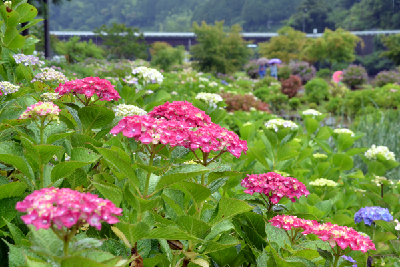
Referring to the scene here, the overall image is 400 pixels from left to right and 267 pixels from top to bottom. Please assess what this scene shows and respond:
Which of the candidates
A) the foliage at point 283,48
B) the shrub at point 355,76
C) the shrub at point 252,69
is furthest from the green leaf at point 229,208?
the foliage at point 283,48

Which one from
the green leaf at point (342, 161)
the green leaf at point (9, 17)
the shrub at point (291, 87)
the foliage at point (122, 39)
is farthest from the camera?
the foliage at point (122, 39)

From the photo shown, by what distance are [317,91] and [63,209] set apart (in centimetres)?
1647

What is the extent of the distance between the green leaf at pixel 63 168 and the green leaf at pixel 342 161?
245 centimetres

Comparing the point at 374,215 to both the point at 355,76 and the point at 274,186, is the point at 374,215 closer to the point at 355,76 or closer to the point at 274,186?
the point at 274,186

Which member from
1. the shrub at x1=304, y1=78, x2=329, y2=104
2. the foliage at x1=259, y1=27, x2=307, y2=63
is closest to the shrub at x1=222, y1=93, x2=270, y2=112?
the shrub at x1=304, y1=78, x2=329, y2=104

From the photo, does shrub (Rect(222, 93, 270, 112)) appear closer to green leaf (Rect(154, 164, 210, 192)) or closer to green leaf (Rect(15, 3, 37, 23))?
green leaf (Rect(15, 3, 37, 23))

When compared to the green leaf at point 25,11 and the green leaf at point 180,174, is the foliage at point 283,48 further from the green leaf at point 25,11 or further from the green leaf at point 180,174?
the green leaf at point 180,174

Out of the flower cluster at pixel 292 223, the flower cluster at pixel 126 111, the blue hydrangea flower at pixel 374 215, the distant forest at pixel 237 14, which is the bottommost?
the blue hydrangea flower at pixel 374 215

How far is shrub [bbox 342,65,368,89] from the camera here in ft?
65.6

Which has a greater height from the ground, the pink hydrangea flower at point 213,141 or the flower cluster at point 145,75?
the flower cluster at point 145,75

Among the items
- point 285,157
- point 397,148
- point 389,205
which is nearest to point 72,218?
point 285,157

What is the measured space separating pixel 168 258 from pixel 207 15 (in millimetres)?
121607

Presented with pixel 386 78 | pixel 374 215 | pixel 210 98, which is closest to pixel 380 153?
pixel 374 215

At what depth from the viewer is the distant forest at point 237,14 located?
2438 inches
